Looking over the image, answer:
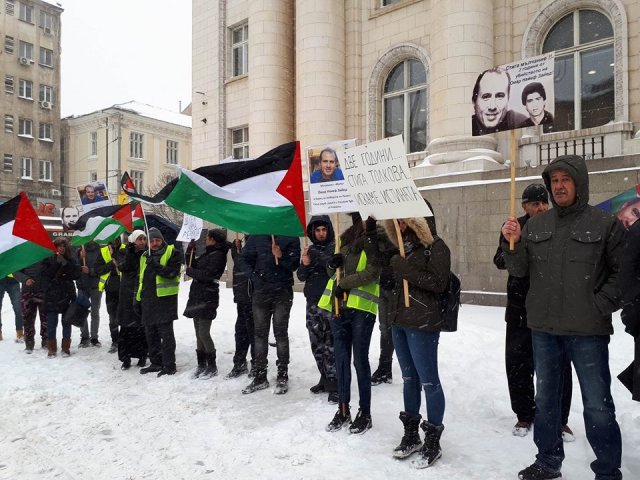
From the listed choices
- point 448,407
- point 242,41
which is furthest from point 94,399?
point 242,41

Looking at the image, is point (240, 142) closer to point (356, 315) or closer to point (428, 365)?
point (356, 315)

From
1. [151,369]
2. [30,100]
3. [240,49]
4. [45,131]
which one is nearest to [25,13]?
[30,100]

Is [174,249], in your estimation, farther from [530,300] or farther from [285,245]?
[530,300]

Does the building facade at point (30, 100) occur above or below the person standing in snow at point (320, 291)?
above

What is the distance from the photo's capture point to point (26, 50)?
50.2 metres

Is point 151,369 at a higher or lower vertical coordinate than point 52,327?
lower

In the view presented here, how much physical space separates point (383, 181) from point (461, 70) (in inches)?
385

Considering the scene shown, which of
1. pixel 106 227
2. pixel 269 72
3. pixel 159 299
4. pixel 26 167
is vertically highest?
pixel 26 167

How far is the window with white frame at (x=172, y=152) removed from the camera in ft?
172

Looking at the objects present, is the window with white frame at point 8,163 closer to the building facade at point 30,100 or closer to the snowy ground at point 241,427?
the building facade at point 30,100

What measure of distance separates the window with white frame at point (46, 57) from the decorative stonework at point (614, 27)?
51.5 meters

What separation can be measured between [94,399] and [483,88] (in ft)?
17.2

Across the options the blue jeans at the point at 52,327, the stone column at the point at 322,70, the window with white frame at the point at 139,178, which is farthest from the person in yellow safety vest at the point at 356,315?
the window with white frame at the point at 139,178

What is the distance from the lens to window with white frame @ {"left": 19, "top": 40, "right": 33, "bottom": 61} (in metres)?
49.8
